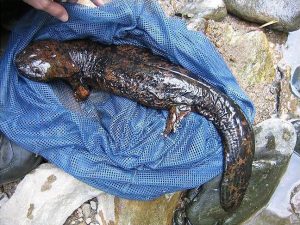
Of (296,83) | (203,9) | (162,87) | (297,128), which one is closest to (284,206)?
(297,128)

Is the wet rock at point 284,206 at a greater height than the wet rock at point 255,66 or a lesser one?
lesser

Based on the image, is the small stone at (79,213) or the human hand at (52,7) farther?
the small stone at (79,213)

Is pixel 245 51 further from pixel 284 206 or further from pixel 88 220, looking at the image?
pixel 88 220

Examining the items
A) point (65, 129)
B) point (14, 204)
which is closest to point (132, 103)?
point (65, 129)

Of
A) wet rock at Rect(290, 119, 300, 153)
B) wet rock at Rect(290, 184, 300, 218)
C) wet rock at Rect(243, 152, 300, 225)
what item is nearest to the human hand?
wet rock at Rect(290, 119, 300, 153)

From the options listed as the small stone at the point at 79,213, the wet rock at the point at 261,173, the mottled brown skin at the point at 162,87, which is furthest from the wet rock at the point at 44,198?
the wet rock at the point at 261,173

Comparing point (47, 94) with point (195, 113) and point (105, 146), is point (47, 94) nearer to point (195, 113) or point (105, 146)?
point (105, 146)

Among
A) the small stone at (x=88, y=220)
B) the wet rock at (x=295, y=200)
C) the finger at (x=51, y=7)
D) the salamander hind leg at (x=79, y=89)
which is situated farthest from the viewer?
the wet rock at (x=295, y=200)

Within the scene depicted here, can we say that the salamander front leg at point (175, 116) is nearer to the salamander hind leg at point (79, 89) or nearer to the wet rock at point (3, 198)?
the salamander hind leg at point (79, 89)
